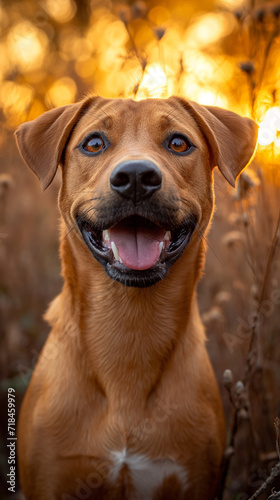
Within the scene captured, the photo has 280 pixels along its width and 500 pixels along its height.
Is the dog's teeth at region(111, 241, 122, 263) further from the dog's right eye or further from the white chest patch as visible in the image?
the white chest patch

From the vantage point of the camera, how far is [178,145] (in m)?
2.62

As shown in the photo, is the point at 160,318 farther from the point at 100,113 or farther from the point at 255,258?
the point at 100,113

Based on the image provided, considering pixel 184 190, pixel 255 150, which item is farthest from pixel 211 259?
pixel 184 190

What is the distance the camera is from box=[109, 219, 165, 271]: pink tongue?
2285 mm

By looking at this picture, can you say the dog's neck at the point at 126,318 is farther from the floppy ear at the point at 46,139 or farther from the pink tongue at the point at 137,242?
the floppy ear at the point at 46,139

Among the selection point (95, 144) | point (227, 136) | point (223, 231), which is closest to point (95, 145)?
point (95, 144)

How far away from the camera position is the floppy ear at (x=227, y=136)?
267 centimetres

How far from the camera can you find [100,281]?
104 inches

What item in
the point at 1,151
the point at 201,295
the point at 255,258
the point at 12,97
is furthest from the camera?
the point at 201,295

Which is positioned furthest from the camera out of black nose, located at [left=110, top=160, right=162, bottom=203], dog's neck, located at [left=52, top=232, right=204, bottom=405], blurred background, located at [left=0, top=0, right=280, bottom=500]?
blurred background, located at [left=0, top=0, right=280, bottom=500]

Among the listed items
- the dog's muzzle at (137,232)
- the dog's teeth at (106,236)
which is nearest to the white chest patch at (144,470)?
the dog's muzzle at (137,232)

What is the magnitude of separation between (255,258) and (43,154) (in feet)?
5.67

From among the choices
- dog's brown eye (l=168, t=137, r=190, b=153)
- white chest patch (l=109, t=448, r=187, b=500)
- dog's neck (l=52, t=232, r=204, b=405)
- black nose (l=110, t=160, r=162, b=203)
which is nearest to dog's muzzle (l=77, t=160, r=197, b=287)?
black nose (l=110, t=160, r=162, b=203)

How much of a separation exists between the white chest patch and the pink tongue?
107 centimetres
